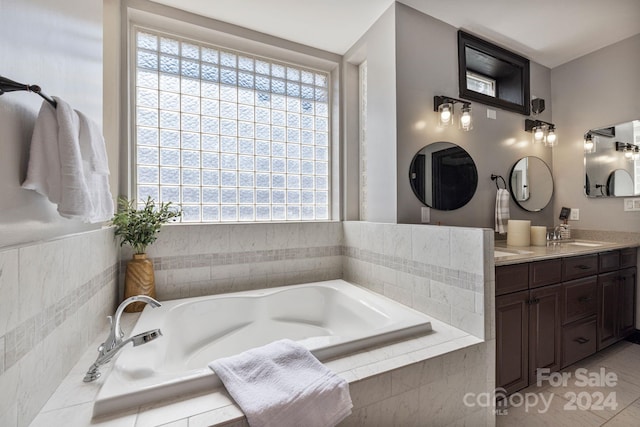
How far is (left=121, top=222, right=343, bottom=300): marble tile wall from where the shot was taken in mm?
1994

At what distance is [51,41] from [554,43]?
363 cm

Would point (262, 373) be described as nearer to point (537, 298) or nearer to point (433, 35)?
point (537, 298)

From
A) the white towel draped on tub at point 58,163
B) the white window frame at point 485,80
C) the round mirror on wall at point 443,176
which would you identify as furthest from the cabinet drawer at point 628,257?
the white towel draped on tub at point 58,163

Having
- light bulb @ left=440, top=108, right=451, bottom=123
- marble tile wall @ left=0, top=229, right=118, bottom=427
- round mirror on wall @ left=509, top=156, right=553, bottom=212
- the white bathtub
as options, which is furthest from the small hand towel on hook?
marble tile wall @ left=0, top=229, right=118, bottom=427

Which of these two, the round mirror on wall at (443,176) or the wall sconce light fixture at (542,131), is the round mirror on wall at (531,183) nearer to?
the wall sconce light fixture at (542,131)

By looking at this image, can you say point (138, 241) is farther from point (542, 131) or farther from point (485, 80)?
point (542, 131)

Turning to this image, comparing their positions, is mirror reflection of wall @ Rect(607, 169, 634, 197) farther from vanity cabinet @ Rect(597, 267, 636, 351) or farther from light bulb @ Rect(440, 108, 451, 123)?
light bulb @ Rect(440, 108, 451, 123)

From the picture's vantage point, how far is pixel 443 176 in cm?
218

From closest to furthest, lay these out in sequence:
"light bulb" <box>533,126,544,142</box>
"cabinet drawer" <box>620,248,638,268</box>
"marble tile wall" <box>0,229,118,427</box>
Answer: "marble tile wall" <box>0,229,118,427</box>
"cabinet drawer" <box>620,248,638,268</box>
"light bulb" <box>533,126,544,142</box>

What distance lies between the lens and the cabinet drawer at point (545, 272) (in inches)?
67.6

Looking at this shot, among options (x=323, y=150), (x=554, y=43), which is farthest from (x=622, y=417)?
(x=554, y=43)

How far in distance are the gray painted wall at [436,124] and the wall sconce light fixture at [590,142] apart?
58cm

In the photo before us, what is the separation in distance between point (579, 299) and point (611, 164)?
143cm

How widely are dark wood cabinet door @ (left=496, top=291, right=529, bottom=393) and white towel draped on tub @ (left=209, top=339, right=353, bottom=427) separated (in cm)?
114
